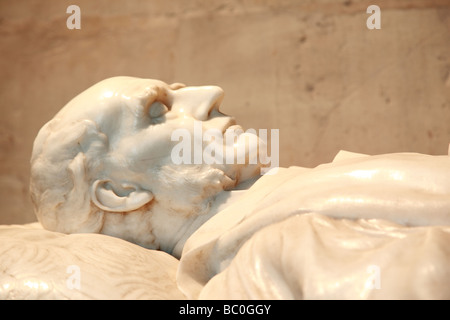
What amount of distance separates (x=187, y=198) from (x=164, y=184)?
8 centimetres

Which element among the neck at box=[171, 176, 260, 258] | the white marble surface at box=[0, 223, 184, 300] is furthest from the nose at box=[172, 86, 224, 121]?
the white marble surface at box=[0, 223, 184, 300]

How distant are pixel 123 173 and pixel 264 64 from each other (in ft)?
4.92

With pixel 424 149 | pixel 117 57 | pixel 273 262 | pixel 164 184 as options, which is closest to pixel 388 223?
pixel 273 262

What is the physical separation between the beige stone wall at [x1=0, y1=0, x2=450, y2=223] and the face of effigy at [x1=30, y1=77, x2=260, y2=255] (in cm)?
127

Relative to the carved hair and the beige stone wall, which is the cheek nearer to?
the carved hair

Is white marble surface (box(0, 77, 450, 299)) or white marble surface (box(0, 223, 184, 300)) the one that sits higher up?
white marble surface (box(0, 77, 450, 299))

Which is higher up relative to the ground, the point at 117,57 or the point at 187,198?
the point at 117,57

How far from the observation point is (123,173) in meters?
1.80

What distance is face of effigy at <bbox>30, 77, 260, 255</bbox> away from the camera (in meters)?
1.79

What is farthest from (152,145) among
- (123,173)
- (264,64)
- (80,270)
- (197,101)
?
(264,64)

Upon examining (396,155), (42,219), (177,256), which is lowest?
(177,256)
